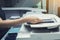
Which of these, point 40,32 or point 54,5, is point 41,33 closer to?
point 40,32

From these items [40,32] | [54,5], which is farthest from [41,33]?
[54,5]

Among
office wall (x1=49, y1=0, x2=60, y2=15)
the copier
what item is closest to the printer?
the copier

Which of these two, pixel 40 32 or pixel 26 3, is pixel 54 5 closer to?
pixel 26 3

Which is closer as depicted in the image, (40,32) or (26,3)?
(40,32)

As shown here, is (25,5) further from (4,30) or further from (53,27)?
(53,27)

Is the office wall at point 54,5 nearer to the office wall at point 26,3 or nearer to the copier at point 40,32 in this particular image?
the office wall at point 26,3

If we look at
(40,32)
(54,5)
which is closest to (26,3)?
(54,5)

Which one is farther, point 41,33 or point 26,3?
point 26,3

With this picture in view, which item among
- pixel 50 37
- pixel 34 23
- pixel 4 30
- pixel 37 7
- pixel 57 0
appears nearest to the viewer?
pixel 50 37

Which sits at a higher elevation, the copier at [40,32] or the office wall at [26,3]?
the office wall at [26,3]

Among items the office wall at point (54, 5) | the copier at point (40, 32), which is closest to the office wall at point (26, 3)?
the office wall at point (54, 5)

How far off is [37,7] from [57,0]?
0.32 m

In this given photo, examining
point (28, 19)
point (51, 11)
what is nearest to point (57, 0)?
point (51, 11)

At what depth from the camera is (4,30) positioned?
1.65 metres
